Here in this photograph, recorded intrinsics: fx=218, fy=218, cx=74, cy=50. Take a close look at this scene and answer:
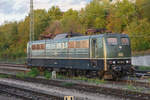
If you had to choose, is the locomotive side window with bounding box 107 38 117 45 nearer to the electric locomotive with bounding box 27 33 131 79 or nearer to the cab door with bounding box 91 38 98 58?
the electric locomotive with bounding box 27 33 131 79

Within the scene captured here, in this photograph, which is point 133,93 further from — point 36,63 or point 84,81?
point 36,63

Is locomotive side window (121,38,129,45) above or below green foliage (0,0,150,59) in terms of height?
below

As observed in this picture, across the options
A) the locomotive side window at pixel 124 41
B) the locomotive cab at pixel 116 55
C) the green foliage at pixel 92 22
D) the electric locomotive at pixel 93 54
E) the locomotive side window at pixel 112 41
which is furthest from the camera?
the green foliage at pixel 92 22

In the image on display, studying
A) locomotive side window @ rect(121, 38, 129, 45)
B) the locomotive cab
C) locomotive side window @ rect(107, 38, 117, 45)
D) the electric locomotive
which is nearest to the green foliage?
the electric locomotive

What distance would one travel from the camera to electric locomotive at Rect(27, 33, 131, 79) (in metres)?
15.5

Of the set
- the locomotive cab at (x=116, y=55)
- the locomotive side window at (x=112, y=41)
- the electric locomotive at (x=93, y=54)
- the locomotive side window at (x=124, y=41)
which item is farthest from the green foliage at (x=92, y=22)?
the locomotive side window at (x=112, y=41)

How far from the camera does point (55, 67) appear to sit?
20.2m

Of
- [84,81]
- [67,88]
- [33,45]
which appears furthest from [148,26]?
[67,88]

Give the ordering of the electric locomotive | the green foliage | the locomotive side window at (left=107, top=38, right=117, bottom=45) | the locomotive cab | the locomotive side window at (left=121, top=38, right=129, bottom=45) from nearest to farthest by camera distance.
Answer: the locomotive cab < the electric locomotive < the locomotive side window at (left=107, top=38, right=117, bottom=45) < the locomotive side window at (left=121, top=38, right=129, bottom=45) < the green foliage

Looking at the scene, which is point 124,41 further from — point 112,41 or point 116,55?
point 116,55

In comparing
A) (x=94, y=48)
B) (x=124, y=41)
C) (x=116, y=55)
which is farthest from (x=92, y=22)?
(x=116, y=55)

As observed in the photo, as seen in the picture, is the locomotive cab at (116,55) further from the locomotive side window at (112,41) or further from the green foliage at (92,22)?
the green foliage at (92,22)

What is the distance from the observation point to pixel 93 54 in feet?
53.4

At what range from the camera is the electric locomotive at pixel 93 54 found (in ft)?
50.8
